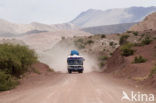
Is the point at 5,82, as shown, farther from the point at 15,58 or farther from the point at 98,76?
the point at 98,76

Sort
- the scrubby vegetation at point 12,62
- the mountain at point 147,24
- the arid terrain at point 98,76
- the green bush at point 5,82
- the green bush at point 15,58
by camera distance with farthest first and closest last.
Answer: the mountain at point 147,24
the green bush at point 15,58
the scrubby vegetation at point 12,62
the green bush at point 5,82
the arid terrain at point 98,76

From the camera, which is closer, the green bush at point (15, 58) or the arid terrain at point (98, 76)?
the arid terrain at point (98, 76)

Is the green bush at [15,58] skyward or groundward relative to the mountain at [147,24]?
groundward

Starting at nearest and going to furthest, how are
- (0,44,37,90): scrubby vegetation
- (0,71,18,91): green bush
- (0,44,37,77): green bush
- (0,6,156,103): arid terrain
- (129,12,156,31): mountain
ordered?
(0,6,156,103): arid terrain < (0,71,18,91): green bush < (0,44,37,90): scrubby vegetation < (0,44,37,77): green bush < (129,12,156,31): mountain

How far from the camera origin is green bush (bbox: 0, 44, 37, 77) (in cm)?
2707

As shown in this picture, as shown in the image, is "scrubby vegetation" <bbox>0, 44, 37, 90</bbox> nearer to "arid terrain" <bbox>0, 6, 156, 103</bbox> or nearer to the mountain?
"arid terrain" <bbox>0, 6, 156, 103</bbox>

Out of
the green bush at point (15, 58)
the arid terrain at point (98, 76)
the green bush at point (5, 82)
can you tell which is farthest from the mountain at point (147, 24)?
the green bush at point (5, 82)

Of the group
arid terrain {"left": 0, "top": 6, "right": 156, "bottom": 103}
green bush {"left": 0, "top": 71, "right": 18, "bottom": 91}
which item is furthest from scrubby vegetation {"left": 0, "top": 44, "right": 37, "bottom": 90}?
arid terrain {"left": 0, "top": 6, "right": 156, "bottom": 103}

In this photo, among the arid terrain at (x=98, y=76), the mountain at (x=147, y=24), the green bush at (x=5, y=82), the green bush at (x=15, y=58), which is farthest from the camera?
the mountain at (x=147, y=24)

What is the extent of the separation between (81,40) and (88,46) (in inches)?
424

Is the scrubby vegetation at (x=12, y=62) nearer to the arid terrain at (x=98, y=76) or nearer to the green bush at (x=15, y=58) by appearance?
the green bush at (x=15, y=58)

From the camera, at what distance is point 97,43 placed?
107625mm

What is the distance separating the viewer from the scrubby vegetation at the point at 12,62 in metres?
24.9

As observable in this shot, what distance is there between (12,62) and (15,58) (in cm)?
53
